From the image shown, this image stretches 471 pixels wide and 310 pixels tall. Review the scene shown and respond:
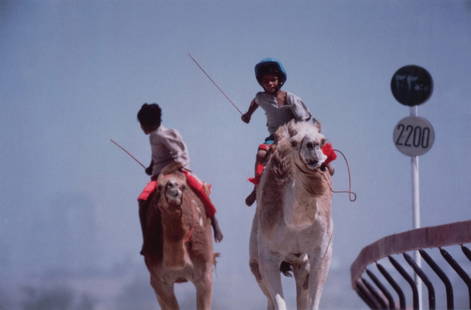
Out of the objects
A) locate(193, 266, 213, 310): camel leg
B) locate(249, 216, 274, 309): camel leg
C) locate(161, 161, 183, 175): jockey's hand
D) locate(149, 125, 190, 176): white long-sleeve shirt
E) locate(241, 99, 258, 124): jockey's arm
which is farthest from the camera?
locate(241, 99, 258, 124): jockey's arm

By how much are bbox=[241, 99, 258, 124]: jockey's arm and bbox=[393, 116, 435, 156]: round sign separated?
5.31m

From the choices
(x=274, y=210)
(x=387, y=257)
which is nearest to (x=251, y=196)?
(x=274, y=210)

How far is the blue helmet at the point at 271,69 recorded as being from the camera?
41.1ft

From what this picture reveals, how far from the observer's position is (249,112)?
12852mm

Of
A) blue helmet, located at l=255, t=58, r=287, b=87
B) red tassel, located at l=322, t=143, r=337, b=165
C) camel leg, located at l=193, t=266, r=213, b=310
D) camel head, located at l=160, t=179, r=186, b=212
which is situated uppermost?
blue helmet, located at l=255, t=58, r=287, b=87

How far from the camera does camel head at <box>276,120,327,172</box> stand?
10.6 m

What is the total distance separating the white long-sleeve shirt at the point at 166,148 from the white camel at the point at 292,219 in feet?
3.03

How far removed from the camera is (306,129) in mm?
11266

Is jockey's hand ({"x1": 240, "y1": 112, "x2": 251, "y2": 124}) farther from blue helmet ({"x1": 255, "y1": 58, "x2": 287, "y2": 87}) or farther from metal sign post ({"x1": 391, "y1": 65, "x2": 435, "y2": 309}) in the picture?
metal sign post ({"x1": 391, "y1": 65, "x2": 435, "y2": 309})

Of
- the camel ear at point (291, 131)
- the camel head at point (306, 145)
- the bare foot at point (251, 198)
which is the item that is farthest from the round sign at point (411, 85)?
the camel head at point (306, 145)

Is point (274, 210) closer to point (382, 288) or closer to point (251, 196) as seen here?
point (251, 196)

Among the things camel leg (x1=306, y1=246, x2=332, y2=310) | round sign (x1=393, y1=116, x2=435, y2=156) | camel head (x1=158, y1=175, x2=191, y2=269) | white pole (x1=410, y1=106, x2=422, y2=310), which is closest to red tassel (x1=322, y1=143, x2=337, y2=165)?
camel leg (x1=306, y1=246, x2=332, y2=310)

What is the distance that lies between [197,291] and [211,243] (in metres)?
0.53

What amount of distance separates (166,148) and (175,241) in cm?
112
